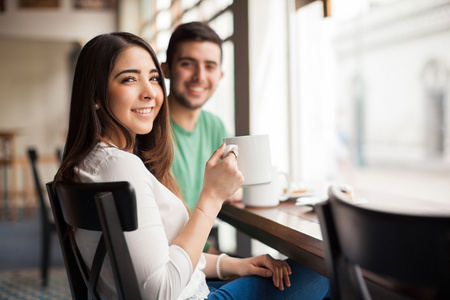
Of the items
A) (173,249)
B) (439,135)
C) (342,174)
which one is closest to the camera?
(173,249)

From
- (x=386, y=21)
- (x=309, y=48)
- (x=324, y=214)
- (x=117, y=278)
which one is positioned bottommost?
(x=117, y=278)

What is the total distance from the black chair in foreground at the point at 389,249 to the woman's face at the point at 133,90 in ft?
1.85

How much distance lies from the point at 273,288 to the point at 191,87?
0.91m

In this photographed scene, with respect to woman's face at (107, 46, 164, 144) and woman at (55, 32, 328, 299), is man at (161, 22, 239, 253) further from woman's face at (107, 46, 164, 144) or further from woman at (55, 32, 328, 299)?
woman's face at (107, 46, 164, 144)

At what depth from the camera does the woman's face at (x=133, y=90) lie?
0.99 metres

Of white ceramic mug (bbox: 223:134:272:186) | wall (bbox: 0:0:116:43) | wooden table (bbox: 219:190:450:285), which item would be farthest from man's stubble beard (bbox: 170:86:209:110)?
wall (bbox: 0:0:116:43)

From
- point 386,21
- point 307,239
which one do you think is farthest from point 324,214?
point 386,21

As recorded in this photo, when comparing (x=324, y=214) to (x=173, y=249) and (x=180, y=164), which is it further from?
(x=180, y=164)

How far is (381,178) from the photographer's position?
1298 cm

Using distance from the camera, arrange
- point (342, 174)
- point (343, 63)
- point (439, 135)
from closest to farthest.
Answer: point (342, 174), point (439, 135), point (343, 63)

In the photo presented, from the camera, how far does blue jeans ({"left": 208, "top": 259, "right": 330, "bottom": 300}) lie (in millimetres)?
995

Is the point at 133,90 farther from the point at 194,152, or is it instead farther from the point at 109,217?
the point at 194,152

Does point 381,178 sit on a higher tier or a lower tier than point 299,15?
lower

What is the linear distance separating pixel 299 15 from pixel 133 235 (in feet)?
5.83
